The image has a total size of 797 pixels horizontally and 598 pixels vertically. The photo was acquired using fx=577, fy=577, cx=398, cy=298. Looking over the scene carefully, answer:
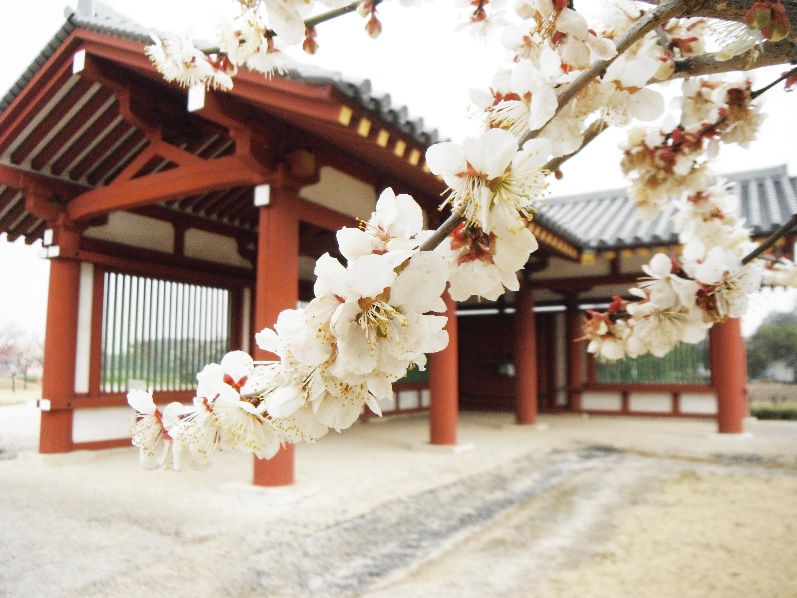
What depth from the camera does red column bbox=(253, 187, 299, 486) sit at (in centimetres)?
426

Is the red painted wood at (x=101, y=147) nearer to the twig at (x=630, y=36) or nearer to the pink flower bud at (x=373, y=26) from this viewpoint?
the pink flower bud at (x=373, y=26)

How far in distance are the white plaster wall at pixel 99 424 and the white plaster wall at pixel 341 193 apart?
2.88 meters

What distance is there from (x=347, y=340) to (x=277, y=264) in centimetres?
372

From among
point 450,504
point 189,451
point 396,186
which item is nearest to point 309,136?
point 396,186

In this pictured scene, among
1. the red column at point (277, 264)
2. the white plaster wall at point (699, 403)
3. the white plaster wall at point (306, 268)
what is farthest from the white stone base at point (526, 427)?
the red column at point (277, 264)

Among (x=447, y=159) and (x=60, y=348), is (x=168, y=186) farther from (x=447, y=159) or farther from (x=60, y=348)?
(x=447, y=159)

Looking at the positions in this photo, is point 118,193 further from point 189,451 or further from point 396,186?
point 189,451

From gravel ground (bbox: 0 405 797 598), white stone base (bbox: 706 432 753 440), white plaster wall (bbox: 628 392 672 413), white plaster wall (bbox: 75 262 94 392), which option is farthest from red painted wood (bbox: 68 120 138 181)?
white plaster wall (bbox: 628 392 672 413)

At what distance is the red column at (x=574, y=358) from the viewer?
10.2 m

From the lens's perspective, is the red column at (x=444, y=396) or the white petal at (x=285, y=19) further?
the red column at (x=444, y=396)

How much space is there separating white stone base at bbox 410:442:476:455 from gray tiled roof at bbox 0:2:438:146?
337 centimetres

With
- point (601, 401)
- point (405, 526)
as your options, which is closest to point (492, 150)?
point (405, 526)

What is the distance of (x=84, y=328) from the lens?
19.6 feet

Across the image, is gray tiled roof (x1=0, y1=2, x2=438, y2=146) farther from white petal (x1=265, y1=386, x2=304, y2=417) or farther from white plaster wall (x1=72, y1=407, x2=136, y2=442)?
white plaster wall (x1=72, y1=407, x2=136, y2=442)
